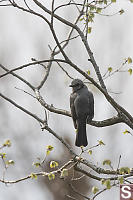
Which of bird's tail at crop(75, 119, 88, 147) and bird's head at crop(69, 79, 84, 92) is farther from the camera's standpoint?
bird's head at crop(69, 79, 84, 92)

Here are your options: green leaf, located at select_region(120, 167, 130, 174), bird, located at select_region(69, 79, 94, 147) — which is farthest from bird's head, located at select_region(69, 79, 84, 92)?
green leaf, located at select_region(120, 167, 130, 174)

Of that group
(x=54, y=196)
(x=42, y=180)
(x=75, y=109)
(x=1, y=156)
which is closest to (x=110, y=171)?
(x=1, y=156)

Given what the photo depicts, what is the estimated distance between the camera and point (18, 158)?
13.4 metres

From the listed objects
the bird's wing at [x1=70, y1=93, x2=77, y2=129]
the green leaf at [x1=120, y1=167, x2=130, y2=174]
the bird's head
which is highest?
the bird's head

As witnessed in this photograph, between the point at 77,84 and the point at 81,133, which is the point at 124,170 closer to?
the point at 81,133

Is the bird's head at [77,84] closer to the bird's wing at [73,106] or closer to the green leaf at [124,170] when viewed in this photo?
the bird's wing at [73,106]

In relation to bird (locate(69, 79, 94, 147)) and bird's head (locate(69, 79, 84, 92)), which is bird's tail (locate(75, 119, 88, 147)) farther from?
bird's head (locate(69, 79, 84, 92))

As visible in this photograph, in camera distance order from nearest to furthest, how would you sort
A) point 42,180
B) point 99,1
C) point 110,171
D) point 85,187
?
point 110,171, point 99,1, point 85,187, point 42,180

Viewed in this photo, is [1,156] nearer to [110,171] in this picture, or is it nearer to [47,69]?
[110,171]

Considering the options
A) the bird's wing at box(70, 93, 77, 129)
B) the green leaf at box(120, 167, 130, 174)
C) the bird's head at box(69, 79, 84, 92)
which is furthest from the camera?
the bird's head at box(69, 79, 84, 92)

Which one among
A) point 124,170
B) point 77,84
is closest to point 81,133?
point 77,84

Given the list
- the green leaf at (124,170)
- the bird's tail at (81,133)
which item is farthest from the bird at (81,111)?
the green leaf at (124,170)

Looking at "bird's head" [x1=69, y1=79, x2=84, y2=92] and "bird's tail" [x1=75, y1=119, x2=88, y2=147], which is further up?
"bird's head" [x1=69, y1=79, x2=84, y2=92]

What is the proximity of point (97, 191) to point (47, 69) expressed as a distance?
89.7 inches
